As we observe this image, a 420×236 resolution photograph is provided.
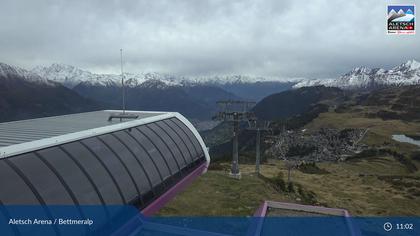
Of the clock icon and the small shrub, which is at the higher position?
the clock icon

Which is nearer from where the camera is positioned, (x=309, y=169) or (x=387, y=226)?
(x=387, y=226)

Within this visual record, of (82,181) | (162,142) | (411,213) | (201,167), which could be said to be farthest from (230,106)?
(82,181)

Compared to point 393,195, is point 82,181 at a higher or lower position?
higher

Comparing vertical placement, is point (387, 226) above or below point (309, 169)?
above

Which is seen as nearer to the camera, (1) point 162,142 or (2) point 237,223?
(2) point 237,223

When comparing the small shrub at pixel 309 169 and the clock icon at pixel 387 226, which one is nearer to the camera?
the clock icon at pixel 387 226

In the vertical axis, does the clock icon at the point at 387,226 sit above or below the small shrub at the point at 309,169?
above

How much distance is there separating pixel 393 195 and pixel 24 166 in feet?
220

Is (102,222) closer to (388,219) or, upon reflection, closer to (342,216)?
(342,216)

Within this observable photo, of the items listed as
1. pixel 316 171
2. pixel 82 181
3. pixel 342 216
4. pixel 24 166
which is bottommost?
pixel 316 171

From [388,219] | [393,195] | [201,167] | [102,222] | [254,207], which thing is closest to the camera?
[102,222]

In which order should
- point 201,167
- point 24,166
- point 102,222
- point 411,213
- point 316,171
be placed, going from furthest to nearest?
point 316,171 < point 411,213 < point 201,167 < point 102,222 < point 24,166

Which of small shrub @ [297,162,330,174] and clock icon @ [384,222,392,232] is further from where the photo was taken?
small shrub @ [297,162,330,174]

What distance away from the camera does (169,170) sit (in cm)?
A: 3544
